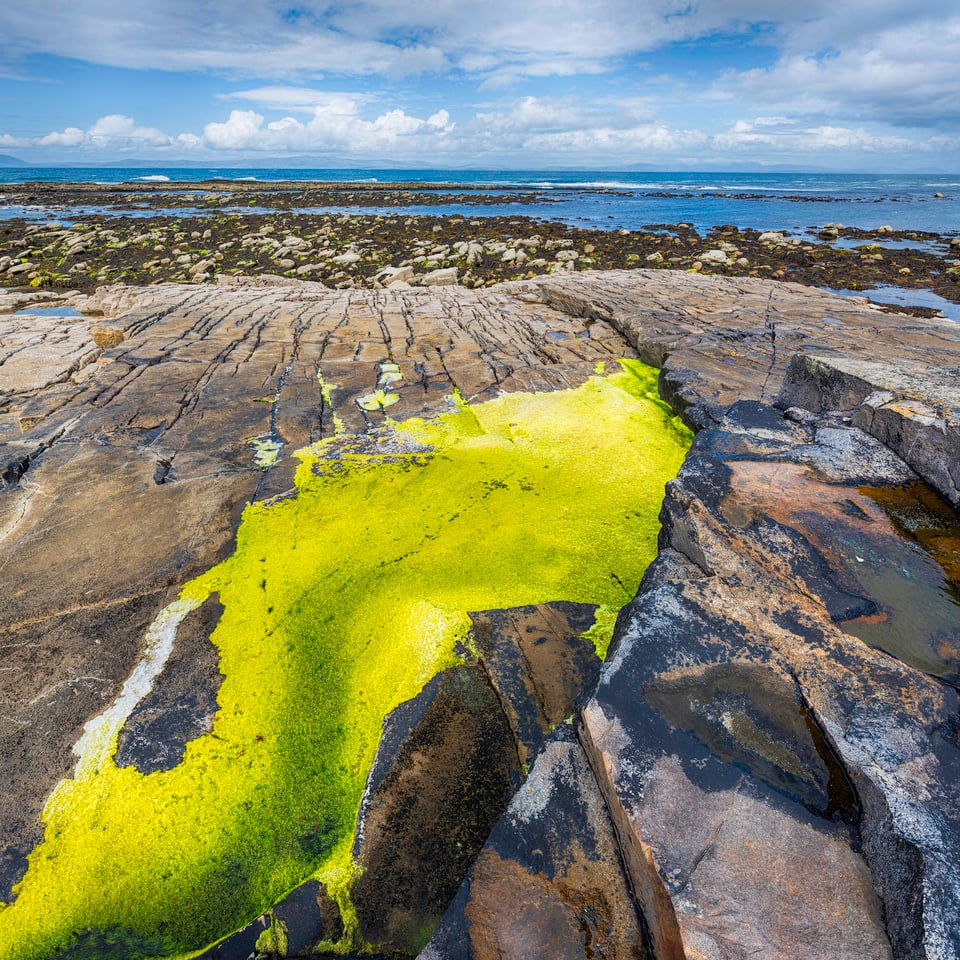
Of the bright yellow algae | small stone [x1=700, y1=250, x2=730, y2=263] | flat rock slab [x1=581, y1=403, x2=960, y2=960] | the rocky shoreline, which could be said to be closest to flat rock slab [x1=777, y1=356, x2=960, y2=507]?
flat rock slab [x1=581, y1=403, x2=960, y2=960]

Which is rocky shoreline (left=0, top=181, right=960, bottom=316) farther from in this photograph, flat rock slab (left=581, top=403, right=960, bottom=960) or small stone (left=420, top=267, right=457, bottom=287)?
flat rock slab (left=581, top=403, right=960, bottom=960)

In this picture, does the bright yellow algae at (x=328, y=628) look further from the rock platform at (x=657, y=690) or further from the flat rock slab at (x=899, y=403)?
the flat rock slab at (x=899, y=403)

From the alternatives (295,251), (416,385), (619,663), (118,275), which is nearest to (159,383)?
(416,385)

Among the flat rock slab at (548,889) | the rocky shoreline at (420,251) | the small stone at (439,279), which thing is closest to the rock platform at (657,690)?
the flat rock slab at (548,889)

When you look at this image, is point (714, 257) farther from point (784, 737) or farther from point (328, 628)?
point (784, 737)

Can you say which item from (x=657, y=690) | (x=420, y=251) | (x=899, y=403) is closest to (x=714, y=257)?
(x=420, y=251)

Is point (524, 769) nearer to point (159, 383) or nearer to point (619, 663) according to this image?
point (619, 663)
